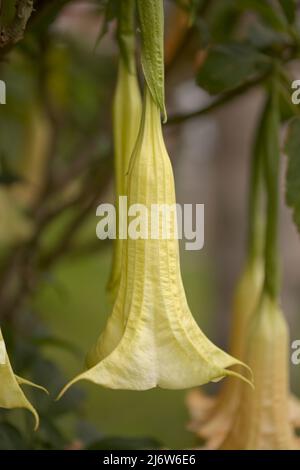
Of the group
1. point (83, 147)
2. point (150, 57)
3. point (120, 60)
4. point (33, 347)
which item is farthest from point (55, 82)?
point (150, 57)

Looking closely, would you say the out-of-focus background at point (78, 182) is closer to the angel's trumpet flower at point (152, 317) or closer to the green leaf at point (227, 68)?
the green leaf at point (227, 68)

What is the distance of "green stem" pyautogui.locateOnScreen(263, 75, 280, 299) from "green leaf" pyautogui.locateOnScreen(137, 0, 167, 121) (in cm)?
22

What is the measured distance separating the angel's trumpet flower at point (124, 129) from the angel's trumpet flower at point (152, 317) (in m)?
0.06

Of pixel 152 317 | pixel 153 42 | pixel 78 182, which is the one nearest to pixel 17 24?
pixel 153 42

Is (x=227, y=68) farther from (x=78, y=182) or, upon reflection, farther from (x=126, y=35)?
(x=78, y=182)

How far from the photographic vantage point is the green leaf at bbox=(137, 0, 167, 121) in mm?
641

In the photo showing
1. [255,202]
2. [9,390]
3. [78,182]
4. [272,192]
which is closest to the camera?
[9,390]

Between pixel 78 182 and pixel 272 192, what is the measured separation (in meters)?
0.87

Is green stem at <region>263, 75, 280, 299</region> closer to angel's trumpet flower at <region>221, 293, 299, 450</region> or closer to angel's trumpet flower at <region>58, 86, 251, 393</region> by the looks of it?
angel's trumpet flower at <region>221, 293, 299, 450</region>

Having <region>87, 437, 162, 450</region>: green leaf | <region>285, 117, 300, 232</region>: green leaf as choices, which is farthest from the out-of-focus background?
<region>285, 117, 300, 232</region>: green leaf

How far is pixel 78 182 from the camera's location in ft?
5.47

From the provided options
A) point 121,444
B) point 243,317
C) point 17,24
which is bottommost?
point 121,444

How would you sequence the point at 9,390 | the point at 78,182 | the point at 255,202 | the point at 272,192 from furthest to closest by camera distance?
the point at 78,182
the point at 255,202
the point at 272,192
the point at 9,390
